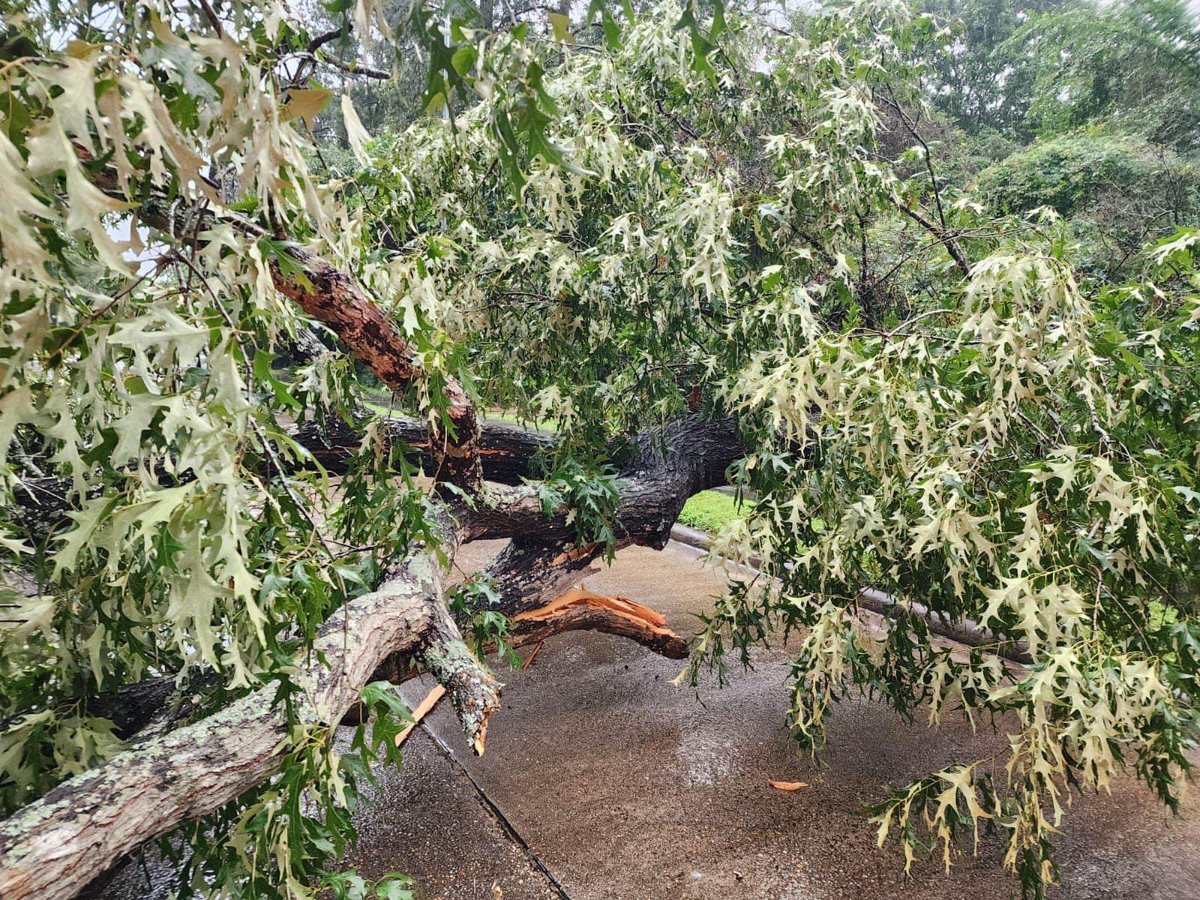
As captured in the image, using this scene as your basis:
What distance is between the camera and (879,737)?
3600mm

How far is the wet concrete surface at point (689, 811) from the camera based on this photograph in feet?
→ 8.61

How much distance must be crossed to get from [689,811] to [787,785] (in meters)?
0.47

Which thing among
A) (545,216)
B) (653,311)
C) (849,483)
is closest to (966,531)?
(849,483)

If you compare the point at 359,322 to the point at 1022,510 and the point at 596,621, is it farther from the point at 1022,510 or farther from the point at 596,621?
the point at 596,621

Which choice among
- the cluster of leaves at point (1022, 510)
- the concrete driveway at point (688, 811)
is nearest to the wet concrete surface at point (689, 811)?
the concrete driveway at point (688, 811)

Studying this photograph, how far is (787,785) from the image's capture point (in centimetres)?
320

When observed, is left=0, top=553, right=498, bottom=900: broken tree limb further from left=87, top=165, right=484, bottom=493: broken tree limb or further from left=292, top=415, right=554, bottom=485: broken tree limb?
left=292, top=415, right=554, bottom=485: broken tree limb

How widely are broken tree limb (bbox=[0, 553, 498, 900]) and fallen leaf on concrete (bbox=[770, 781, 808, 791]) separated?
5.56 feet

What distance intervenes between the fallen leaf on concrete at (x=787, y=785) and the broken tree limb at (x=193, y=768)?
5.56 feet

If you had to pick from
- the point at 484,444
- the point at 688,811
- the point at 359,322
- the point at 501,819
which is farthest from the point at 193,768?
the point at 484,444

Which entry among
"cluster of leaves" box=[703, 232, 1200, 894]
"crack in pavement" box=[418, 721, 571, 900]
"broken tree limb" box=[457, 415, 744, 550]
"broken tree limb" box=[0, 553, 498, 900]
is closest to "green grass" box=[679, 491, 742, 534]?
"broken tree limb" box=[457, 415, 744, 550]

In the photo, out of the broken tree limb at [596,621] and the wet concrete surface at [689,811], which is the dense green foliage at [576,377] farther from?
the broken tree limb at [596,621]

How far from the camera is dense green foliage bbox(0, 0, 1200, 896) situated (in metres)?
0.99

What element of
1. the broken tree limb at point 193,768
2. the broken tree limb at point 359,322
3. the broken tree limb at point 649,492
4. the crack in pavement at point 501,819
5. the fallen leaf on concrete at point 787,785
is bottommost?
the fallen leaf on concrete at point 787,785
